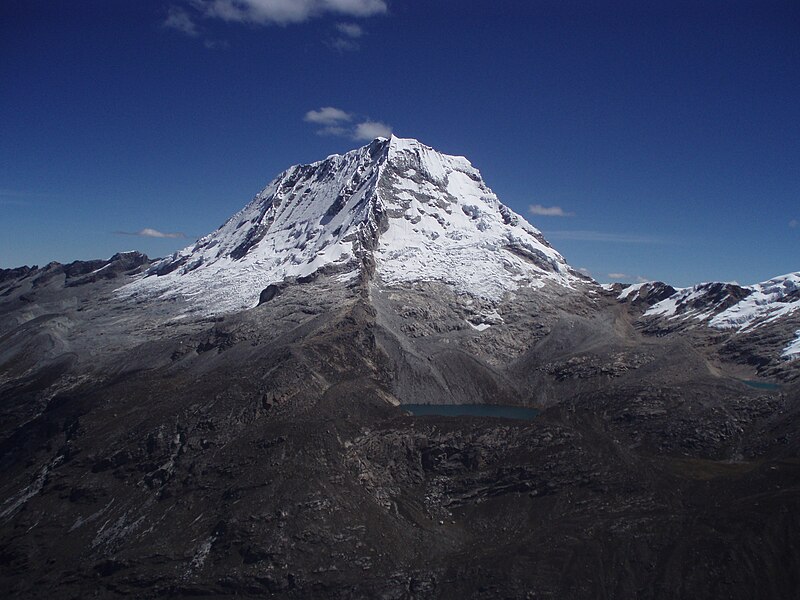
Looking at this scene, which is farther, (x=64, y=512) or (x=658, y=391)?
(x=658, y=391)

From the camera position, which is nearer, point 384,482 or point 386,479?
point 384,482

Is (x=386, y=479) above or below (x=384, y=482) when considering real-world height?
above

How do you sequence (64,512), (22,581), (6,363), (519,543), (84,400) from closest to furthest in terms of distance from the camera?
(519,543), (22,581), (64,512), (84,400), (6,363)

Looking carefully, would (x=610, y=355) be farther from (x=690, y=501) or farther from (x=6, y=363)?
(x=6, y=363)

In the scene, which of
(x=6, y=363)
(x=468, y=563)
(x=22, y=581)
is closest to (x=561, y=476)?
(x=468, y=563)

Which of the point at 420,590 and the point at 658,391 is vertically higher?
the point at 658,391

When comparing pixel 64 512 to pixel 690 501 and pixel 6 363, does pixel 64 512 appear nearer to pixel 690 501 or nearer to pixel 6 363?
pixel 690 501

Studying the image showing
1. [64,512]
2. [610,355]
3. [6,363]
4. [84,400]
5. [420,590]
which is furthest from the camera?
[6,363]

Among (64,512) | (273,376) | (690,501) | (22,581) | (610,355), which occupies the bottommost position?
(22,581)

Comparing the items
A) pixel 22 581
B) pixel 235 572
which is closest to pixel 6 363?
pixel 22 581
